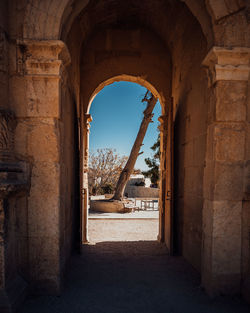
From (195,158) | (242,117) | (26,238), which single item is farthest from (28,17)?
(195,158)

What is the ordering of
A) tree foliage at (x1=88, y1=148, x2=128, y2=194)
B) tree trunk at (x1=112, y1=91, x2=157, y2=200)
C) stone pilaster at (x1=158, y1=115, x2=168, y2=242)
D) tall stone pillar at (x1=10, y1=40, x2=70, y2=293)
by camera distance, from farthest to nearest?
tree foliage at (x1=88, y1=148, x2=128, y2=194) → tree trunk at (x1=112, y1=91, x2=157, y2=200) → stone pilaster at (x1=158, y1=115, x2=168, y2=242) → tall stone pillar at (x1=10, y1=40, x2=70, y2=293)

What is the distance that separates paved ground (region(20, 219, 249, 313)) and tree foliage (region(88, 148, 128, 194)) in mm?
12985

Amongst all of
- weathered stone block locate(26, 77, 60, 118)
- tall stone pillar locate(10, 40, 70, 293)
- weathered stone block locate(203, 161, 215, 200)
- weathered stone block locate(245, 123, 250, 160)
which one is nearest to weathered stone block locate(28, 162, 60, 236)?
tall stone pillar locate(10, 40, 70, 293)

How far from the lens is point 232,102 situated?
7.55 feet

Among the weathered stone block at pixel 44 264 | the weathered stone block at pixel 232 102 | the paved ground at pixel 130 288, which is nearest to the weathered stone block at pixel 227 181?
the weathered stone block at pixel 232 102

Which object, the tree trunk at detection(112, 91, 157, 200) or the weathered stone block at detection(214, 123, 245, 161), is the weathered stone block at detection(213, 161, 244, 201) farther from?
the tree trunk at detection(112, 91, 157, 200)

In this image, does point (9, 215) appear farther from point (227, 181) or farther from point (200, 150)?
point (200, 150)

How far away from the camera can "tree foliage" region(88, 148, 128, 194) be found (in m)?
16.8

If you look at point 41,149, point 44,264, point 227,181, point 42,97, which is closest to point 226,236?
point 227,181

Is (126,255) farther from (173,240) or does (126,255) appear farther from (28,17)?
(28,17)

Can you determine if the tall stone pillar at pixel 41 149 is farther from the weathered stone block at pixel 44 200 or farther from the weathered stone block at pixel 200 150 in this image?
the weathered stone block at pixel 200 150

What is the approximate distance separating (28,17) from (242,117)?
258 centimetres

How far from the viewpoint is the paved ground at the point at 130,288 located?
2.12 meters

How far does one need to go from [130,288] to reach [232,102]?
2.50 metres
